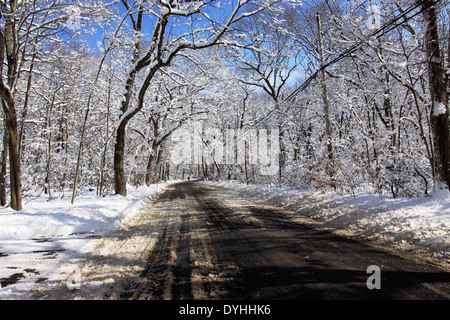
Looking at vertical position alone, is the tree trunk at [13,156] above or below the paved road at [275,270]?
above

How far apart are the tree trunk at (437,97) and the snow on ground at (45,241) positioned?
8.89m

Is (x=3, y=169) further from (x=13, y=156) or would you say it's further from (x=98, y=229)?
(x=98, y=229)

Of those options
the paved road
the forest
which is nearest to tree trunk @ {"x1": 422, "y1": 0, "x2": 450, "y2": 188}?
the forest

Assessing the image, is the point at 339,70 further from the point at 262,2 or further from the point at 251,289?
the point at 251,289

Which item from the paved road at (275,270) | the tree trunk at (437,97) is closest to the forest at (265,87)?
the tree trunk at (437,97)

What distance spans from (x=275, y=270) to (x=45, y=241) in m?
5.41

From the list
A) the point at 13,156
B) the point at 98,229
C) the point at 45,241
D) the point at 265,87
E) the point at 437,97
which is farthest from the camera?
the point at 265,87

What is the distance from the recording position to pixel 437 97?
6996 millimetres

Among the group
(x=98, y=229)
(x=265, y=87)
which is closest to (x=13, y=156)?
(x=98, y=229)

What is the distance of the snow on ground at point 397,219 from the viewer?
4699mm

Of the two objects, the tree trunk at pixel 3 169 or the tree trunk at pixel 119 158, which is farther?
the tree trunk at pixel 119 158

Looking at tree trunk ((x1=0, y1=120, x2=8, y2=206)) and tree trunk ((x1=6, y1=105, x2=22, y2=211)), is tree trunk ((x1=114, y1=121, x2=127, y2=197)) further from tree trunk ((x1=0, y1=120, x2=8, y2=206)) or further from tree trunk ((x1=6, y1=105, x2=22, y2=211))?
tree trunk ((x1=6, y1=105, x2=22, y2=211))

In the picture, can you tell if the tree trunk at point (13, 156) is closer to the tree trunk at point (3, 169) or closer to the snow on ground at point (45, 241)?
the snow on ground at point (45, 241)
